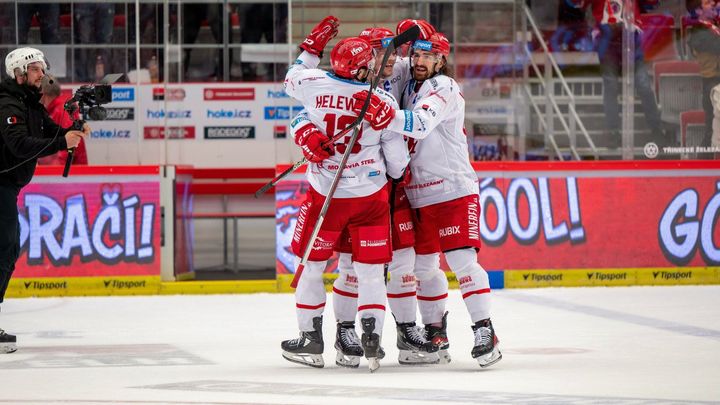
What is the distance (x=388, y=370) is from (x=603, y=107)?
5.39m

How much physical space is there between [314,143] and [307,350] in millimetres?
995

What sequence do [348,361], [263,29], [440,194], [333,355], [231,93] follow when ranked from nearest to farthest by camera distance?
1. [348,361]
2. [440,194]
3. [333,355]
4. [263,29]
5. [231,93]

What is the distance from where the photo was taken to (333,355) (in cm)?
700

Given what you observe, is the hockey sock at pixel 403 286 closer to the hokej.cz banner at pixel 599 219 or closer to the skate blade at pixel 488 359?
the skate blade at pixel 488 359

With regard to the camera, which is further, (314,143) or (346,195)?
(346,195)

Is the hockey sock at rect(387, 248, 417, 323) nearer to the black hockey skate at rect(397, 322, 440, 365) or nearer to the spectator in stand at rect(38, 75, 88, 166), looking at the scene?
the black hockey skate at rect(397, 322, 440, 365)

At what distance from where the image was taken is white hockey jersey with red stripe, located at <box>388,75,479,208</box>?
6.56 m

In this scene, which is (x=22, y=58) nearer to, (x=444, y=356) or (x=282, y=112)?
(x=444, y=356)

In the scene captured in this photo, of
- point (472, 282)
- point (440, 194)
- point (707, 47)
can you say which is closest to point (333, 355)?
point (472, 282)

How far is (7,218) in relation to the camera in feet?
24.0

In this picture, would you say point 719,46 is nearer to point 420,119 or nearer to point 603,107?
point 603,107

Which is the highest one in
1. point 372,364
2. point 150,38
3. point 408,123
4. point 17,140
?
point 150,38

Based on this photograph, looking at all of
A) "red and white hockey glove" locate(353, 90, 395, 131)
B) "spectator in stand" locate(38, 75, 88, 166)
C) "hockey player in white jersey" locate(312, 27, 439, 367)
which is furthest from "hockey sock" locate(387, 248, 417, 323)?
"spectator in stand" locate(38, 75, 88, 166)

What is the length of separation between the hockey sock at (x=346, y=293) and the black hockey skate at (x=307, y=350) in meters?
0.17
